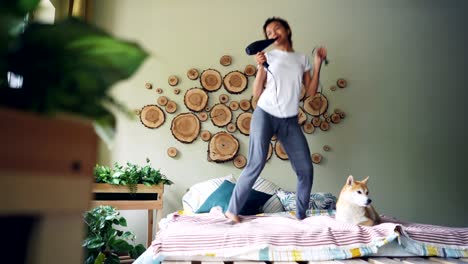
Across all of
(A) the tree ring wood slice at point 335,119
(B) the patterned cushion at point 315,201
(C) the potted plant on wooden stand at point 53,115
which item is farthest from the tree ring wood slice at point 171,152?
(C) the potted plant on wooden stand at point 53,115

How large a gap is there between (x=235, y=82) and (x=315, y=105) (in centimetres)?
81

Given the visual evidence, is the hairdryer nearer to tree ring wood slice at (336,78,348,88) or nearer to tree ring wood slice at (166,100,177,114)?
tree ring wood slice at (166,100,177,114)

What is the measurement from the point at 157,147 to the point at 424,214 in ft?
8.63

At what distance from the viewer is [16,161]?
12.9 inches

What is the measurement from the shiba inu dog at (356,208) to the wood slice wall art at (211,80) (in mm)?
1826

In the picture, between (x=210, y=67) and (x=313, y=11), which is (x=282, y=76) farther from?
(x=313, y=11)

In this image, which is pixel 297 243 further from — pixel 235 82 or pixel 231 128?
pixel 235 82

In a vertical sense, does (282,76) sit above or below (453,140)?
above

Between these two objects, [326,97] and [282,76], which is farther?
[326,97]

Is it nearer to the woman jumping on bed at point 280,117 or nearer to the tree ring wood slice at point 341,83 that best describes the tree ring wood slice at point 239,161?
the woman jumping on bed at point 280,117

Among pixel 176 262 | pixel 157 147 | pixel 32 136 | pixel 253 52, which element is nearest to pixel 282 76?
pixel 253 52

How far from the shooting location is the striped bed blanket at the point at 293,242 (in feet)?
4.33

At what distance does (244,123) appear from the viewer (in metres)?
3.26

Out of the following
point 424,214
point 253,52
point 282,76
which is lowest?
point 424,214
